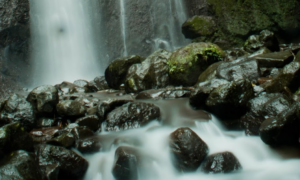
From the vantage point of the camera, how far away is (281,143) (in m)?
5.21

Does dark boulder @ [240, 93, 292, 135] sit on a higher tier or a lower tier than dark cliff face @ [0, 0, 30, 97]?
lower

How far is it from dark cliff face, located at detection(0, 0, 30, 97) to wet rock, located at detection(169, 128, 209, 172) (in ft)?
27.7

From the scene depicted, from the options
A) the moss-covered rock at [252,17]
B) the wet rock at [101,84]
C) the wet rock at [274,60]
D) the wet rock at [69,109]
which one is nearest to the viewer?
the wet rock at [69,109]

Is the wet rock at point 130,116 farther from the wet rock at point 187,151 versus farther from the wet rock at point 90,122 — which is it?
the wet rock at point 187,151

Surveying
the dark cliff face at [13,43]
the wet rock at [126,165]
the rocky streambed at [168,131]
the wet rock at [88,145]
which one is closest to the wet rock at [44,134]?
the rocky streambed at [168,131]

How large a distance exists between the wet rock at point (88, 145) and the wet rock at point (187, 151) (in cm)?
138

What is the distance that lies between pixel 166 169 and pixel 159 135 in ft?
3.23

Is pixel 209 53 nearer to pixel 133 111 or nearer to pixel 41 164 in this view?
pixel 133 111

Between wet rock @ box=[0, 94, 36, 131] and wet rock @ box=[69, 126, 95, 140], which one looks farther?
wet rock @ box=[0, 94, 36, 131]

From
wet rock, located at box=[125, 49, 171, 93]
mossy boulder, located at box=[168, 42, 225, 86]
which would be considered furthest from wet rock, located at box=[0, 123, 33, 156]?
mossy boulder, located at box=[168, 42, 225, 86]

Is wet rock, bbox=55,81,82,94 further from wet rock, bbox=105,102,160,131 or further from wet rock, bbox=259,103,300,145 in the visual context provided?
wet rock, bbox=259,103,300,145

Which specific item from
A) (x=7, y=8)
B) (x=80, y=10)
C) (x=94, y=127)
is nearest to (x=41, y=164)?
(x=94, y=127)

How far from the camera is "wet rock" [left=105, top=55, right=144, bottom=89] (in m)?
10.7

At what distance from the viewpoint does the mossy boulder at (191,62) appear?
9.68 meters
